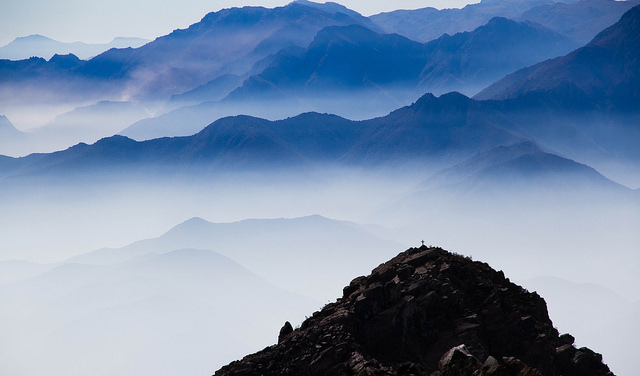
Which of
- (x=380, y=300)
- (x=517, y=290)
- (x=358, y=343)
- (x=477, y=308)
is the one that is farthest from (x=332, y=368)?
(x=517, y=290)

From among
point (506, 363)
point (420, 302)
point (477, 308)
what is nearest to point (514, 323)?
point (477, 308)

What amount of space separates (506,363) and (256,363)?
522 inches

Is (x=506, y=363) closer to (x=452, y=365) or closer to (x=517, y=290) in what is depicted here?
(x=452, y=365)

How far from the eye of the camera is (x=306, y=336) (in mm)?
40094

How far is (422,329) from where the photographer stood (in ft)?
133

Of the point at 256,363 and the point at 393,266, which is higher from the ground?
the point at 393,266

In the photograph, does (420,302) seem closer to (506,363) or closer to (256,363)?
(256,363)

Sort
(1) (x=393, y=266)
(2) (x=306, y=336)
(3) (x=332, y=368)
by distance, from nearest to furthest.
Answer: (3) (x=332, y=368)
(2) (x=306, y=336)
(1) (x=393, y=266)

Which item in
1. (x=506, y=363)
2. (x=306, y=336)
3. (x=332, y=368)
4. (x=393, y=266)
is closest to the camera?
(x=506, y=363)

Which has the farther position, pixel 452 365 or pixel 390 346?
pixel 390 346

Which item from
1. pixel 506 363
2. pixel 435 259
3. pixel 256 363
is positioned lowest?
pixel 506 363

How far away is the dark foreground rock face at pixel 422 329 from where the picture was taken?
39.4 m

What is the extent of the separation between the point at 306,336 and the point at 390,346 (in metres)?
3.79

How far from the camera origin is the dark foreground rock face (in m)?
39.4
